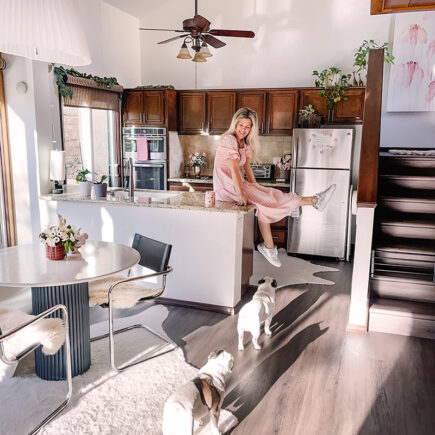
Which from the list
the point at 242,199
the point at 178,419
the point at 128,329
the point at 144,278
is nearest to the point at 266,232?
the point at 242,199

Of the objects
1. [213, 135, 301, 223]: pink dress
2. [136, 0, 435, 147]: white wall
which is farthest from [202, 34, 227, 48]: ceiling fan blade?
[136, 0, 435, 147]: white wall

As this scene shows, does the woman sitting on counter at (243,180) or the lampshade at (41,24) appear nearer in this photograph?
the lampshade at (41,24)

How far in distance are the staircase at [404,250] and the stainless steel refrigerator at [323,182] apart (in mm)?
941

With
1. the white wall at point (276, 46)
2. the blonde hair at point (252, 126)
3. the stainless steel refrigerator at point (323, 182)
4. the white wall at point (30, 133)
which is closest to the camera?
the blonde hair at point (252, 126)

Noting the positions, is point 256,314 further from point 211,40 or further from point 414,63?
point 414,63

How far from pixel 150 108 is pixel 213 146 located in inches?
44.5

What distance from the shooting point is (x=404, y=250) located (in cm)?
380

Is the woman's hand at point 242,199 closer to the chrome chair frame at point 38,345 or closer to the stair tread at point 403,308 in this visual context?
the stair tread at point 403,308

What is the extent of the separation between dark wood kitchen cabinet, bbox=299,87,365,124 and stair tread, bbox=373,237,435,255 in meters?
2.15

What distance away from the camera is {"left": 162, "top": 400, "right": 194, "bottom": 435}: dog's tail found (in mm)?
1833

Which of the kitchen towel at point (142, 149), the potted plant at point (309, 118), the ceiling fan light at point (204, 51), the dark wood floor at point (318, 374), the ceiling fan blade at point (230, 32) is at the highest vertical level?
the ceiling fan blade at point (230, 32)

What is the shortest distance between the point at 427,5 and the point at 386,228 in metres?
1.88

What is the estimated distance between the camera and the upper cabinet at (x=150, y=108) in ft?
20.5

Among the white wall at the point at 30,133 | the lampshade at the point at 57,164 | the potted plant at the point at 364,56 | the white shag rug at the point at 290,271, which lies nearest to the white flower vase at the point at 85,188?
the lampshade at the point at 57,164
